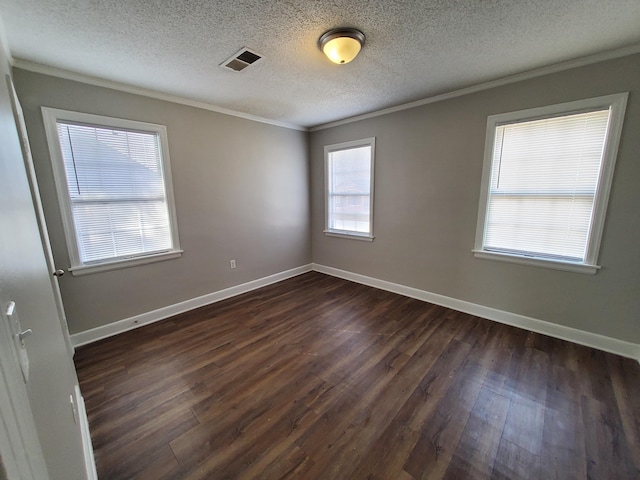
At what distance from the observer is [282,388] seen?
76.5 inches

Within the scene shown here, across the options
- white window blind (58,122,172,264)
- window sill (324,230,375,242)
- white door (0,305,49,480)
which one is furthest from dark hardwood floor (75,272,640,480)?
window sill (324,230,375,242)

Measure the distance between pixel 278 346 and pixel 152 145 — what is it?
8.34 ft

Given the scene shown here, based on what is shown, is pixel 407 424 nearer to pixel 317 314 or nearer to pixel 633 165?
pixel 317 314

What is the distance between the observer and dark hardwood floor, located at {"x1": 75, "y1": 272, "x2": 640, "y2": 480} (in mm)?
1419

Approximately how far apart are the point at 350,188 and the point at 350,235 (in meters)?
0.75

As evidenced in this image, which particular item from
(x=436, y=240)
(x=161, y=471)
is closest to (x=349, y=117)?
(x=436, y=240)

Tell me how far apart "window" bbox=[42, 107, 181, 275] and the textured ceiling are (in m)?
0.48

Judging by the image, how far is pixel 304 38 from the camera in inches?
73.5

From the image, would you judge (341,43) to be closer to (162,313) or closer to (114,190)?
(114,190)

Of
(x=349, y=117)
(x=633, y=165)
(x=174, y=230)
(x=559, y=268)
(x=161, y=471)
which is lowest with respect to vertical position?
(x=161, y=471)

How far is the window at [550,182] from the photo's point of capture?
223 cm

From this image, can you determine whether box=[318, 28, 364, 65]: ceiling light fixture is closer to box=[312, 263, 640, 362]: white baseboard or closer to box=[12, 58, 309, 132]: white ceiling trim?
box=[12, 58, 309, 132]: white ceiling trim

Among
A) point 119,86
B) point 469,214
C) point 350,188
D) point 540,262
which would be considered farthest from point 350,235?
point 119,86

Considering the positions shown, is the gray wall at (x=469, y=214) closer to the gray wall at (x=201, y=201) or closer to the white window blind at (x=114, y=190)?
the gray wall at (x=201, y=201)
